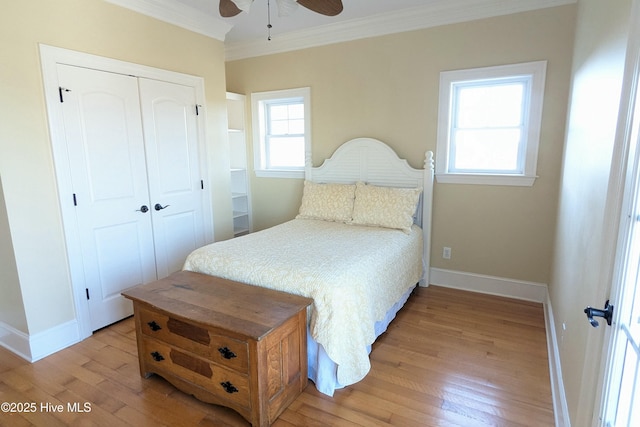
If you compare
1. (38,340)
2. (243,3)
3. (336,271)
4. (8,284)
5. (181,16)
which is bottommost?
(38,340)

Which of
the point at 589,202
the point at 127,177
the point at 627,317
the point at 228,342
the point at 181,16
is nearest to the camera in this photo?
the point at 627,317

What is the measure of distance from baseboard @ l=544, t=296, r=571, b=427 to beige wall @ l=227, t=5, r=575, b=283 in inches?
28.8

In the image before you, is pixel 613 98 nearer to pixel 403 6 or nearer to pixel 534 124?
pixel 534 124

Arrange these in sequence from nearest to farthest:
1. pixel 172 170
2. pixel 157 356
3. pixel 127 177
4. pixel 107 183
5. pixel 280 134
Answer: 1. pixel 157 356
2. pixel 107 183
3. pixel 127 177
4. pixel 172 170
5. pixel 280 134

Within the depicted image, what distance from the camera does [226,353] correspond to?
5.93 ft

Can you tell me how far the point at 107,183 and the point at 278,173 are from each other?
203 cm

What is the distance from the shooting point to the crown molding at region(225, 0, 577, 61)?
2.98 m

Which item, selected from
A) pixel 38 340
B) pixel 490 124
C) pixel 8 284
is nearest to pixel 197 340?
pixel 38 340

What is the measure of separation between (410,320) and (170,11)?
339 centimetres

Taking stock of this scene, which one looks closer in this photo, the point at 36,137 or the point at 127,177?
the point at 36,137

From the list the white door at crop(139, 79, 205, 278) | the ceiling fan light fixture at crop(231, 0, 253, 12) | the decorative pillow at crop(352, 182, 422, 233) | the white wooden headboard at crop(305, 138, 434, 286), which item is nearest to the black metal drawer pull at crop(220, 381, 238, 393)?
the white door at crop(139, 79, 205, 278)

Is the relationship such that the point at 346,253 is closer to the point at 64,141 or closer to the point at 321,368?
the point at 321,368

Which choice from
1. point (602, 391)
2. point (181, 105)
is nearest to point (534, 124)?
point (602, 391)

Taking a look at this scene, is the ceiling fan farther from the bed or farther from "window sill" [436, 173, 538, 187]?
"window sill" [436, 173, 538, 187]
